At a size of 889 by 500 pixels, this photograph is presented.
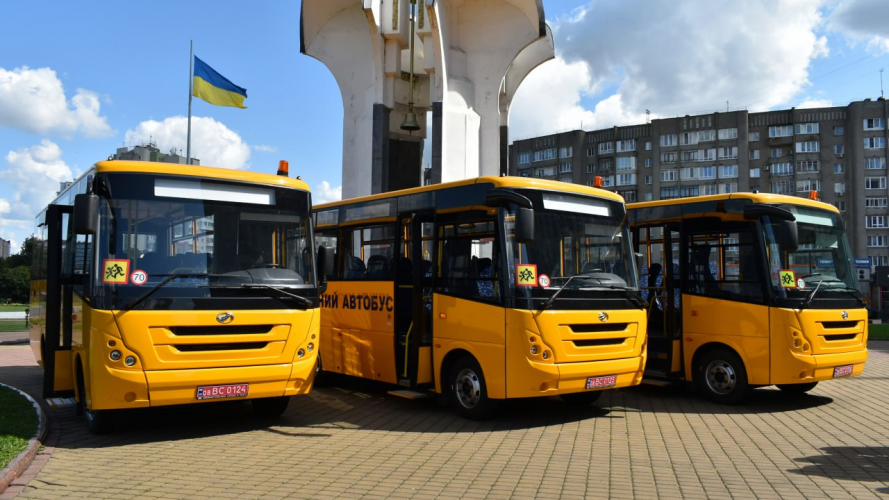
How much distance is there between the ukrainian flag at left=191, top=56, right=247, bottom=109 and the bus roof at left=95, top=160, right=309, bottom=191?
14.6 m

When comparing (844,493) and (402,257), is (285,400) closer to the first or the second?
(402,257)

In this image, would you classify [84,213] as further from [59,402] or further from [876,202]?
[876,202]

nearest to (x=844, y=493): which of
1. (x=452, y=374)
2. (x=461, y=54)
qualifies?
(x=452, y=374)

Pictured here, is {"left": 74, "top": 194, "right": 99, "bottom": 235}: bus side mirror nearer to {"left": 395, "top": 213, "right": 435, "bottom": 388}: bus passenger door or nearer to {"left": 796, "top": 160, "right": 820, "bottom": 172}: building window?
{"left": 395, "top": 213, "right": 435, "bottom": 388}: bus passenger door

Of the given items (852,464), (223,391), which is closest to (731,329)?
(852,464)

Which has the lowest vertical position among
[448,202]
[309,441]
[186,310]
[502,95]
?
[309,441]

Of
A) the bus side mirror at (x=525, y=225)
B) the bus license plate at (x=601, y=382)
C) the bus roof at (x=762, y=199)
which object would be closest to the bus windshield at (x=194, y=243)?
the bus side mirror at (x=525, y=225)

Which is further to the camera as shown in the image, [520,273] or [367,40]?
[367,40]

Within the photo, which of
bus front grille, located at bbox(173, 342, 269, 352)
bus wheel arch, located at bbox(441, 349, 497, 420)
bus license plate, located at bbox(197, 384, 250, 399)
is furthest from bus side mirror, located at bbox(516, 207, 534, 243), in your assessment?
bus license plate, located at bbox(197, 384, 250, 399)

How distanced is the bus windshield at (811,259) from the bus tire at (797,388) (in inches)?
66.9

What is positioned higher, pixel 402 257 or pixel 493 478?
pixel 402 257

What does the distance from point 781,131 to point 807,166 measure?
4527 mm

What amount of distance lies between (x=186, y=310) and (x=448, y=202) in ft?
12.3

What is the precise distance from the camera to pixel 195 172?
8.77 meters
